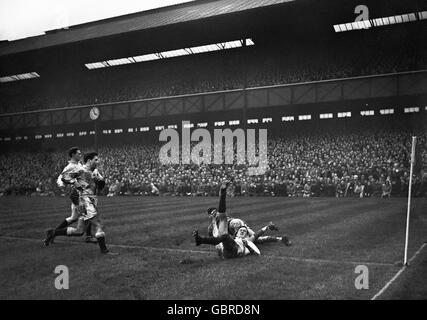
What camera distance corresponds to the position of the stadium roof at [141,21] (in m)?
34.5

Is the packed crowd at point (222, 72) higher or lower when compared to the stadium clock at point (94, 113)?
higher

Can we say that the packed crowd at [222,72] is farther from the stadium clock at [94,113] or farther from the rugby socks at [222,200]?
the rugby socks at [222,200]

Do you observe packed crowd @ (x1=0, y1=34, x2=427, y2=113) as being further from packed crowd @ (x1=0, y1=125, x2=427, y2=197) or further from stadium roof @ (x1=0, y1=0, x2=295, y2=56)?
packed crowd @ (x1=0, y1=125, x2=427, y2=197)

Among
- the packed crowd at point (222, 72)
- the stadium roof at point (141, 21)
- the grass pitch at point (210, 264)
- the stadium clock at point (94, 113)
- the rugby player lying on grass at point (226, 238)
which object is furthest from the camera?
the stadium clock at point (94, 113)

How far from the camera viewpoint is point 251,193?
29.0 metres

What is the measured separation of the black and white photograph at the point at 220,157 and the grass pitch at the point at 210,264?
6cm

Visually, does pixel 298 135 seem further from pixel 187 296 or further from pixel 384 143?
pixel 187 296

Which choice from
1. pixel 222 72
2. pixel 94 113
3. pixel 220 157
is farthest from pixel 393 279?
pixel 94 113

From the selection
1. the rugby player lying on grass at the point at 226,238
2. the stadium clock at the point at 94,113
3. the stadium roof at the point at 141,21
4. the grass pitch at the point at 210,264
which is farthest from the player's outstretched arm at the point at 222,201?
the stadium clock at the point at 94,113

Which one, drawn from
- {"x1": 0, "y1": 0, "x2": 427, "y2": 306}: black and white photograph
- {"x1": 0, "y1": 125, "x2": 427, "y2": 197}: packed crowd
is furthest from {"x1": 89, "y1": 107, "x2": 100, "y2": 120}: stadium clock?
{"x1": 0, "y1": 125, "x2": 427, "y2": 197}: packed crowd

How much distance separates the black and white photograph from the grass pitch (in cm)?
6

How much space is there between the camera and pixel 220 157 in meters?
35.6

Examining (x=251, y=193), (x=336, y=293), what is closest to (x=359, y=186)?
(x=251, y=193)

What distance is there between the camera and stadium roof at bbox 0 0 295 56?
34.5 metres
